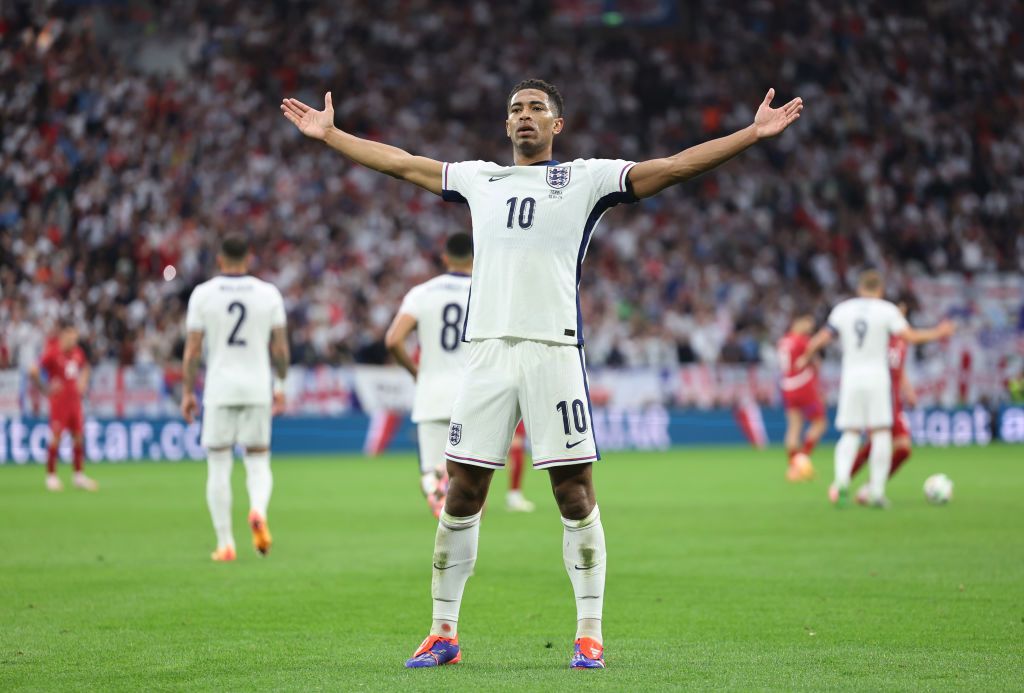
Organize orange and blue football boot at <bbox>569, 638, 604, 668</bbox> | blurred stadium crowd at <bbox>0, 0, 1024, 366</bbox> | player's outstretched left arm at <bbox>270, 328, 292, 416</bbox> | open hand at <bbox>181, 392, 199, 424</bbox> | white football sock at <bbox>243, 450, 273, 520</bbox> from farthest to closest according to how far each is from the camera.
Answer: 1. blurred stadium crowd at <bbox>0, 0, 1024, 366</bbox>
2. player's outstretched left arm at <bbox>270, 328, 292, 416</bbox>
3. white football sock at <bbox>243, 450, 273, 520</bbox>
4. open hand at <bbox>181, 392, 199, 424</bbox>
5. orange and blue football boot at <bbox>569, 638, 604, 668</bbox>

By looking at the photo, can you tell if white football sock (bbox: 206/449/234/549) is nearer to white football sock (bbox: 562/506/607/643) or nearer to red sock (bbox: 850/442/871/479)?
white football sock (bbox: 562/506/607/643)

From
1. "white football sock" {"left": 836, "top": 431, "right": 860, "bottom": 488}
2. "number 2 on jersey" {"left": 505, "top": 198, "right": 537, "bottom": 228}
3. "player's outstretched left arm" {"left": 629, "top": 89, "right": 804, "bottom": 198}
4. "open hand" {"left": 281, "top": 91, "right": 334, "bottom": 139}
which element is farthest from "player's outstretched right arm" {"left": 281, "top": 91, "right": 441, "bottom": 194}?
"white football sock" {"left": 836, "top": 431, "right": 860, "bottom": 488}

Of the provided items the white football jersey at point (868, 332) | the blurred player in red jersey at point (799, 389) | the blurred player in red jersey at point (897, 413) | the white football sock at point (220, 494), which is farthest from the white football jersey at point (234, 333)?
the blurred player in red jersey at point (799, 389)

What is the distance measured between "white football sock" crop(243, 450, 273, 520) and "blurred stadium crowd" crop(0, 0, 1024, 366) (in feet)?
51.5

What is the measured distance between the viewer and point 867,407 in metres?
15.2

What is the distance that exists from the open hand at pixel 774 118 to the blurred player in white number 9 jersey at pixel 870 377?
30.6 ft

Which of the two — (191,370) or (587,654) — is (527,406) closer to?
(587,654)

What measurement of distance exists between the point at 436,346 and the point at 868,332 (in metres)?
5.53

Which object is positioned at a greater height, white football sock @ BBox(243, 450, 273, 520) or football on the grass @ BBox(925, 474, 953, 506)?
white football sock @ BBox(243, 450, 273, 520)

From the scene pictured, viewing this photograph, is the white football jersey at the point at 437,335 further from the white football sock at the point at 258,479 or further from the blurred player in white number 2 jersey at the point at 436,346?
the white football sock at the point at 258,479

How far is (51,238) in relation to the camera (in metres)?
27.4

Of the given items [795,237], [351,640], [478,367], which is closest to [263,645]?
[351,640]

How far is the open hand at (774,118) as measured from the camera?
19.7 ft

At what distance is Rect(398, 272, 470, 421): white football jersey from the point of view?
11.8m
